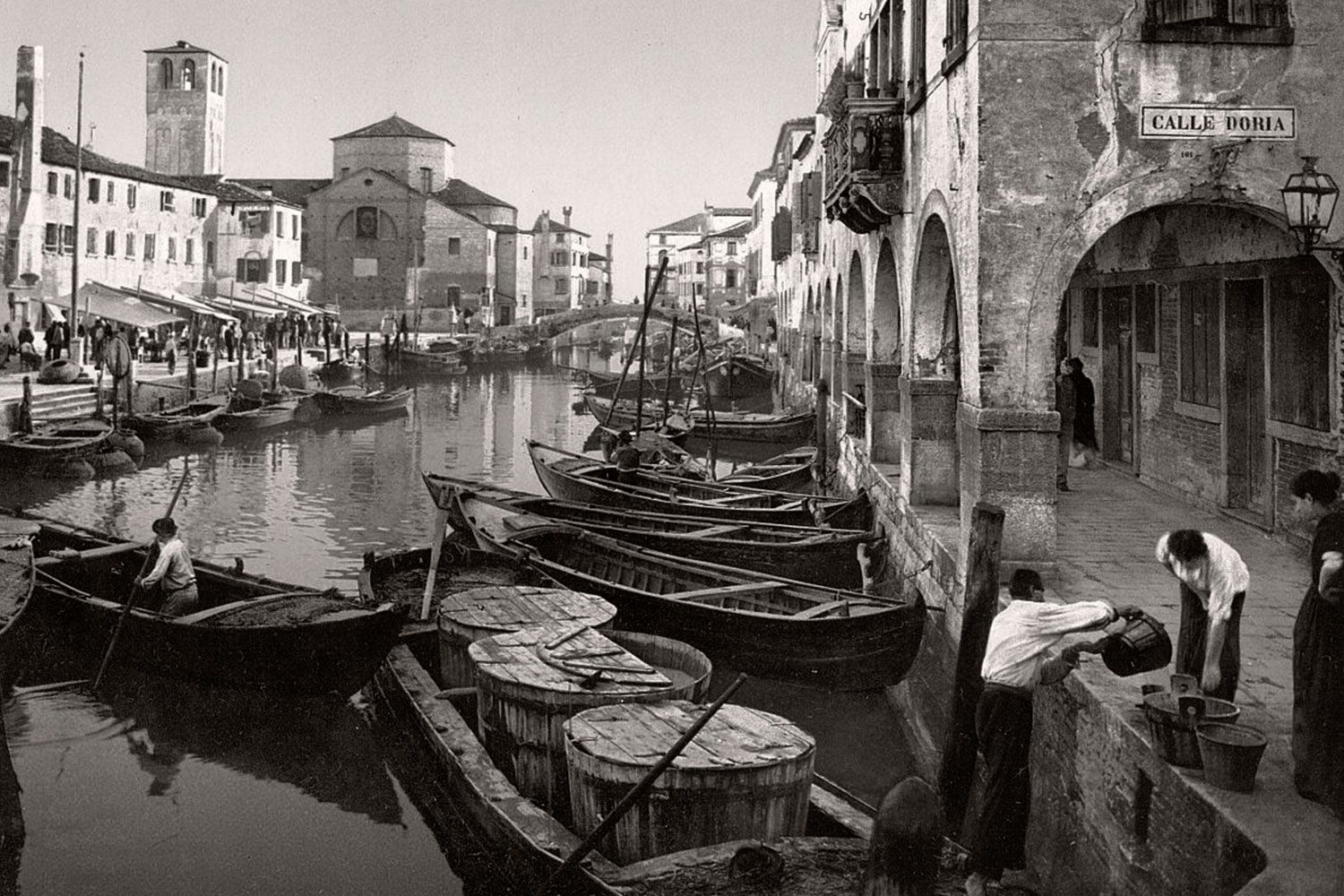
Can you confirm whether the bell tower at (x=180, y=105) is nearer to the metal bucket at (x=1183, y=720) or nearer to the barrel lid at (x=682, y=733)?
the barrel lid at (x=682, y=733)

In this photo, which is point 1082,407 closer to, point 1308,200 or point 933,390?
point 933,390

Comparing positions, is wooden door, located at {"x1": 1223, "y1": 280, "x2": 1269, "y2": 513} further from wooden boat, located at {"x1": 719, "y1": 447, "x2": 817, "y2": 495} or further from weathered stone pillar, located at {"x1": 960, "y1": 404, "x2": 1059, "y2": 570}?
wooden boat, located at {"x1": 719, "y1": 447, "x2": 817, "y2": 495}

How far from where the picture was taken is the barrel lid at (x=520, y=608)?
29.3 feet

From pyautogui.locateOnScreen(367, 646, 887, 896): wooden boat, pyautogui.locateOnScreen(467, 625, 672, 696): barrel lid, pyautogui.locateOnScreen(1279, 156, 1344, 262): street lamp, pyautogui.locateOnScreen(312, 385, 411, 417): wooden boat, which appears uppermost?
pyautogui.locateOnScreen(1279, 156, 1344, 262): street lamp

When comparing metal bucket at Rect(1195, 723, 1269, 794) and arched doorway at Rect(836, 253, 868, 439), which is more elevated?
arched doorway at Rect(836, 253, 868, 439)

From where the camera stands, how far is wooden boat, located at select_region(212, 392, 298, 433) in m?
30.2

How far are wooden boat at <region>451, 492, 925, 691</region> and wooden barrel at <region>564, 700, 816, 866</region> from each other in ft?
10.8

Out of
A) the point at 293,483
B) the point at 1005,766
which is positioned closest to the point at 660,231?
the point at 293,483

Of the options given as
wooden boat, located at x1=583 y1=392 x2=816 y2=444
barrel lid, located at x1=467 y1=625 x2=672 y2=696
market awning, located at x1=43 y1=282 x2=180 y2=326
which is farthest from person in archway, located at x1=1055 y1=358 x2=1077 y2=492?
market awning, located at x1=43 y1=282 x2=180 y2=326

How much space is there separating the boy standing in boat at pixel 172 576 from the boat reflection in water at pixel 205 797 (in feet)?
2.35

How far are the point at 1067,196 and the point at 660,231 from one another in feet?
362

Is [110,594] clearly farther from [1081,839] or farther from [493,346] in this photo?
[493,346]

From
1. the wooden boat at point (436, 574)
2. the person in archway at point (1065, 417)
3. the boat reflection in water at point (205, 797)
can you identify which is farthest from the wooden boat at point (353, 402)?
the person in archway at point (1065, 417)

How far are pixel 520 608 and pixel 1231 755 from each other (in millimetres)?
5533
